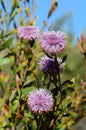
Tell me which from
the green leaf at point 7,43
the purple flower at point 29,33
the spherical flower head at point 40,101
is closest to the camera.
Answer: the spherical flower head at point 40,101

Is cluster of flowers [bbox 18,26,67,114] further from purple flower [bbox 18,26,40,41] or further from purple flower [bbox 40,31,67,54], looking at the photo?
purple flower [bbox 18,26,40,41]

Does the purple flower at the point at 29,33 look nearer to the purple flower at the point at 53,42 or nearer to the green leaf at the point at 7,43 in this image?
the purple flower at the point at 53,42

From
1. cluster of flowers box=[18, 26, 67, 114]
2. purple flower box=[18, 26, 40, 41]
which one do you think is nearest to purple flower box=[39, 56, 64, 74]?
cluster of flowers box=[18, 26, 67, 114]

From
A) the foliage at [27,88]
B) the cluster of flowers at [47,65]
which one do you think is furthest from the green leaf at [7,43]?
the cluster of flowers at [47,65]

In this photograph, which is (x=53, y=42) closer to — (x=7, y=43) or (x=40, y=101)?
(x=40, y=101)

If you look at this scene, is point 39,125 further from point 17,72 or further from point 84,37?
point 84,37
